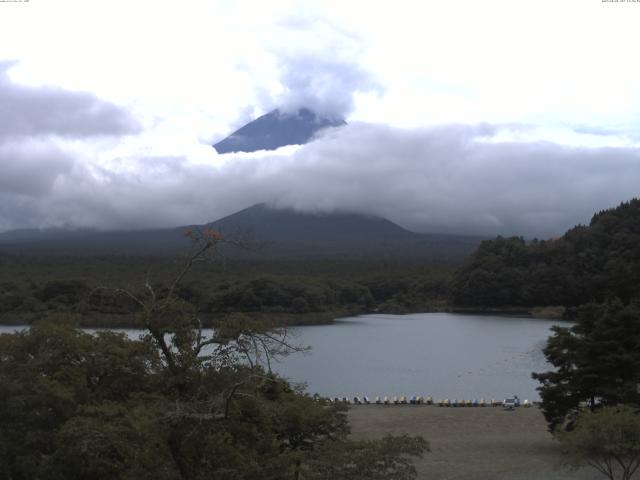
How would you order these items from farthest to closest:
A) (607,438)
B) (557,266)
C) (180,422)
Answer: (557,266) < (607,438) < (180,422)

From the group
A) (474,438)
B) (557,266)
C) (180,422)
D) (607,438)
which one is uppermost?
(557,266)

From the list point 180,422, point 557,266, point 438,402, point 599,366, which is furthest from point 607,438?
point 557,266

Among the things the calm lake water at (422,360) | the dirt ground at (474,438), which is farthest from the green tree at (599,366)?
the calm lake water at (422,360)

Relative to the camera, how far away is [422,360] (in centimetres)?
3575

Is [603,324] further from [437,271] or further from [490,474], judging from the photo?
[437,271]

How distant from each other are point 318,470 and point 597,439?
579 cm

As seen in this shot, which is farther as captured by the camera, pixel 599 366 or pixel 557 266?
pixel 557 266

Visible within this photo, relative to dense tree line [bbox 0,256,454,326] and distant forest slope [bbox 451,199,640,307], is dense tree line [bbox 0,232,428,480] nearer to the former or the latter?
dense tree line [bbox 0,256,454,326]

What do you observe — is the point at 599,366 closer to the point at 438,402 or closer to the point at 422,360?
the point at 438,402

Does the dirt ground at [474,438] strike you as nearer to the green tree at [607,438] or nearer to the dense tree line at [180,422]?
the green tree at [607,438]

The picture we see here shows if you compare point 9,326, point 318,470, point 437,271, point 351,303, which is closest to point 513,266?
point 437,271

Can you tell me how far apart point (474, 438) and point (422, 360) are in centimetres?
1810

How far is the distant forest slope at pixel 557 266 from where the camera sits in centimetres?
6806

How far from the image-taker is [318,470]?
6.96 meters
